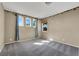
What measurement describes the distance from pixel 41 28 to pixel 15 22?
287cm

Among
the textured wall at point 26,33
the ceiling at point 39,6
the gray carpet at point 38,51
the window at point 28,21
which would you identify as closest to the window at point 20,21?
the textured wall at point 26,33

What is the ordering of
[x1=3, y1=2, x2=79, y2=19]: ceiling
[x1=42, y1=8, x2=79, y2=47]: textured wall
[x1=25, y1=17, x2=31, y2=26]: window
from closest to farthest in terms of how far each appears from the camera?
[x1=3, y1=2, x2=79, y2=19]: ceiling → [x1=42, y1=8, x2=79, y2=47]: textured wall → [x1=25, y1=17, x2=31, y2=26]: window

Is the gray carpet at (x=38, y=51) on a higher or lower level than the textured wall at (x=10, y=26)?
lower

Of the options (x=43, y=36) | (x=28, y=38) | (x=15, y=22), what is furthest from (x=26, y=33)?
(x=43, y=36)

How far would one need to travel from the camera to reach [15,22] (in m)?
4.99

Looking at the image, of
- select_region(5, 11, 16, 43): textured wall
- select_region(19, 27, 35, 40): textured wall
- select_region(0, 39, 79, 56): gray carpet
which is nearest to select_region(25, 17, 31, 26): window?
select_region(19, 27, 35, 40): textured wall

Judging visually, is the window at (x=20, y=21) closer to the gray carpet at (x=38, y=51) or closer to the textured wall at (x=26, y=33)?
the textured wall at (x=26, y=33)

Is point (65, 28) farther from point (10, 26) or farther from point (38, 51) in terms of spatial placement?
point (10, 26)

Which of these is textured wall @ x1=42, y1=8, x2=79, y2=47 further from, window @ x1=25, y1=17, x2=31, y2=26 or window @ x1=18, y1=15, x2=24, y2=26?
window @ x1=18, y1=15, x2=24, y2=26

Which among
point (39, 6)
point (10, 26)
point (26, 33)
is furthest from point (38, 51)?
point (26, 33)

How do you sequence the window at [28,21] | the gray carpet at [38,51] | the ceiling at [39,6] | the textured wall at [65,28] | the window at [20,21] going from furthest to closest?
the window at [28,21] → the window at [20,21] → the textured wall at [65,28] → the ceiling at [39,6] → the gray carpet at [38,51]

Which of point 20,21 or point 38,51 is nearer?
point 38,51

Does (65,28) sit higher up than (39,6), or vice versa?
(39,6)

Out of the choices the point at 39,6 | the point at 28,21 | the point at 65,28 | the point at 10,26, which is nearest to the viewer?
the point at 39,6
